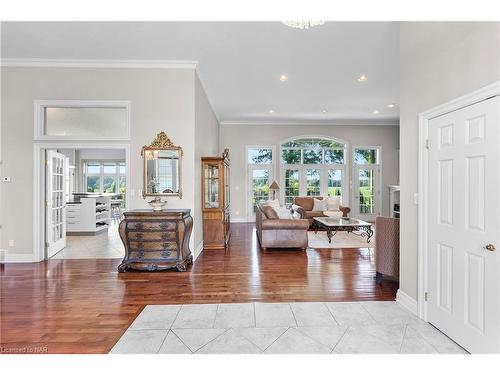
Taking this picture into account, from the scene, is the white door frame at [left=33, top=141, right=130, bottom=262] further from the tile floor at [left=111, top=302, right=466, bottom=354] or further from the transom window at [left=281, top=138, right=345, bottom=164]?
the transom window at [left=281, top=138, right=345, bottom=164]

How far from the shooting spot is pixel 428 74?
262 centimetres

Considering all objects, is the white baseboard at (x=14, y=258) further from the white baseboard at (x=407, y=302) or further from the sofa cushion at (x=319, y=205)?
the sofa cushion at (x=319, y=205)

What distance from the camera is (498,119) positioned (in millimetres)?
1891

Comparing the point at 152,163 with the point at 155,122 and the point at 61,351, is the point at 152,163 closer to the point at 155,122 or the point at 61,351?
the point at 155,122

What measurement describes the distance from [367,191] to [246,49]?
24.1 feet

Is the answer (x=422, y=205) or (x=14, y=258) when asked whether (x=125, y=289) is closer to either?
(x=14, y=258)

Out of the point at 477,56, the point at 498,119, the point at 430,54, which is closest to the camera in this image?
the point at 498,119

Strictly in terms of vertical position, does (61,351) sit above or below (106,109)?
below

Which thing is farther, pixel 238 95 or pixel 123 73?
pixel 238 95

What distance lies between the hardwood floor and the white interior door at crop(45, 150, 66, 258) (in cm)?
56

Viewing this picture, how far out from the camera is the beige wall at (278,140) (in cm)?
951

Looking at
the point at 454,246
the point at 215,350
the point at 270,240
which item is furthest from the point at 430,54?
the point at 270,240

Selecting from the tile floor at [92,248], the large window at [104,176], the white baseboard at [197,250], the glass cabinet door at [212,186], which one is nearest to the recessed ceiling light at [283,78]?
the glass cabinet door at [212,186]

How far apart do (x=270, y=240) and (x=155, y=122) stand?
9.99ft
